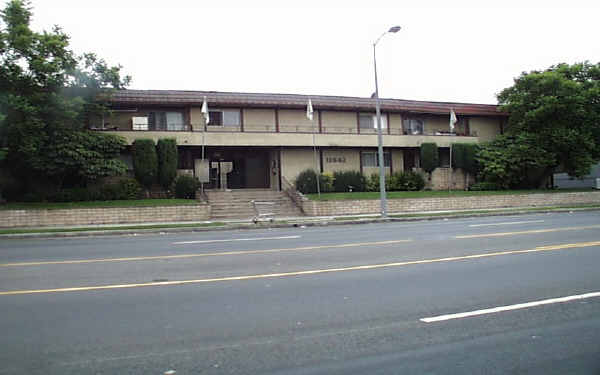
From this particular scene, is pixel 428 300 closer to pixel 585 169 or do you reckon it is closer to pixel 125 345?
pixel 125 345

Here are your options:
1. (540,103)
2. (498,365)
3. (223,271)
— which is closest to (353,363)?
(498,365)

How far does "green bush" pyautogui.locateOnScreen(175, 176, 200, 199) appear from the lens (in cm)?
2597

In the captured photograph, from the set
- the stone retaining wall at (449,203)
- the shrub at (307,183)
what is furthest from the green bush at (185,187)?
the stone retaining wall at (449,203)

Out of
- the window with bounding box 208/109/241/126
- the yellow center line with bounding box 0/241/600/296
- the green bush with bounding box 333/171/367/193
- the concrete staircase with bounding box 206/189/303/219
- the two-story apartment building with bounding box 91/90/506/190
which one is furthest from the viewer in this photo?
the window with bounding box 208/109/241/126

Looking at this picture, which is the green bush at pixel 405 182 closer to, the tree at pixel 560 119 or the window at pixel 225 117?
the tree at pixel 560 119

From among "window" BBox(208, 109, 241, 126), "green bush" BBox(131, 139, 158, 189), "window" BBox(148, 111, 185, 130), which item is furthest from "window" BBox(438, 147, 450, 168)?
"green bush" BBox(131, 139, 158, 189)

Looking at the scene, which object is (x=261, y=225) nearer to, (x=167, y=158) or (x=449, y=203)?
(x=167, y=158)

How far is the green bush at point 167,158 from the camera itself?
86.5 ft

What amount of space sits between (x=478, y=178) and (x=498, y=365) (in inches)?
1250

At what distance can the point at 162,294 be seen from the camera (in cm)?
606

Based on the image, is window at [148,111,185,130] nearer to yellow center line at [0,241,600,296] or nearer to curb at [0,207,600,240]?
curb at [0,207,600,240]

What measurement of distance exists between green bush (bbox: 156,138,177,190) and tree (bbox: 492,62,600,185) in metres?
21.4

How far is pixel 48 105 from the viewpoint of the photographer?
850 inches

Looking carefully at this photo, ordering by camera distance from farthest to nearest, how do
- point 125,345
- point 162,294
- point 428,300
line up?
point 162,294, point 428,300, point 125,345
